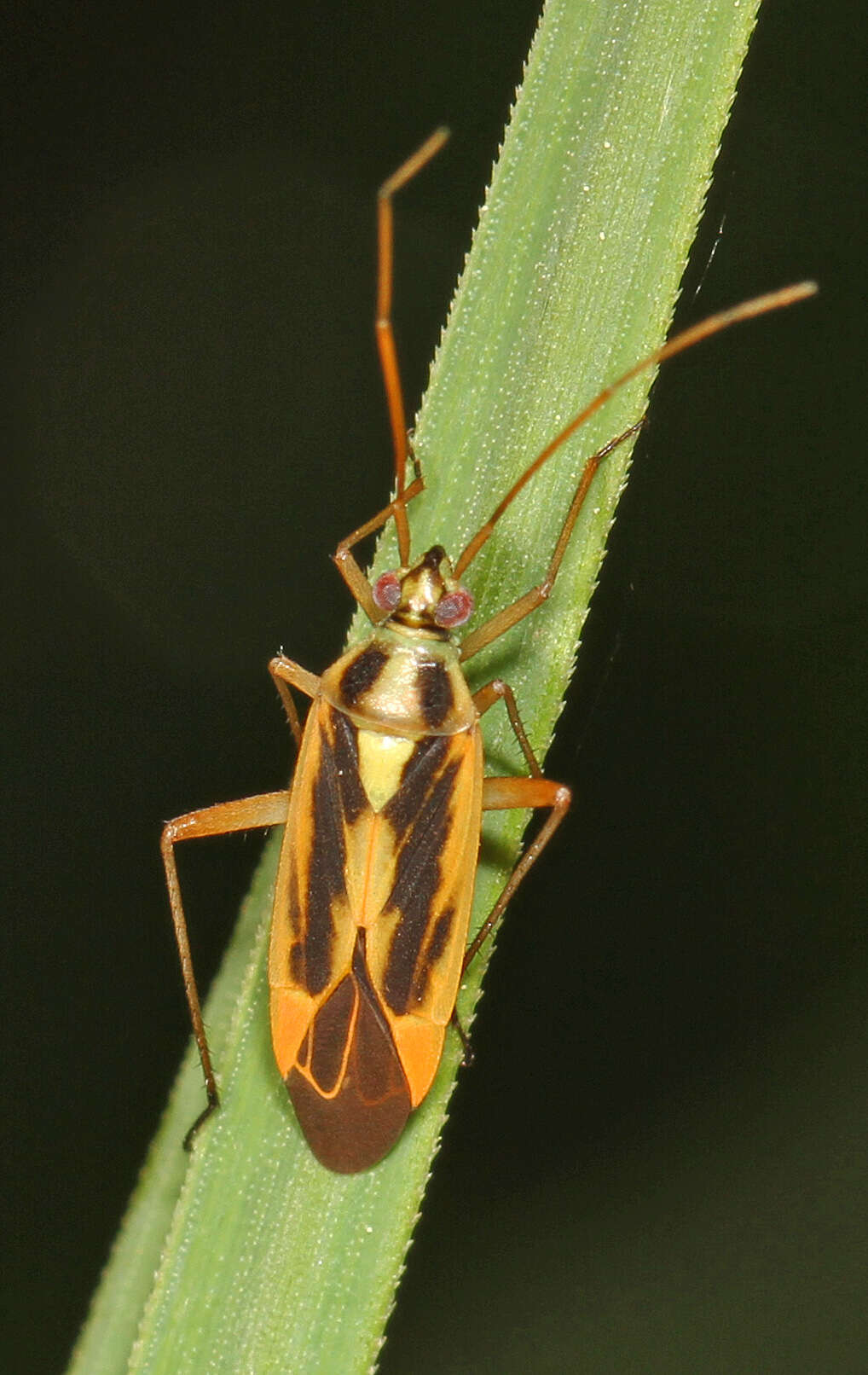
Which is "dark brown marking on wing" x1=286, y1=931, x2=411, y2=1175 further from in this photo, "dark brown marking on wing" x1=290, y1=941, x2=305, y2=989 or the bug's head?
the bug's head

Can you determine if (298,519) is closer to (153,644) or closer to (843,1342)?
(153,644)

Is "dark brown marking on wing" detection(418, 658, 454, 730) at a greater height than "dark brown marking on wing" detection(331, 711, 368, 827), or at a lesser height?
greater

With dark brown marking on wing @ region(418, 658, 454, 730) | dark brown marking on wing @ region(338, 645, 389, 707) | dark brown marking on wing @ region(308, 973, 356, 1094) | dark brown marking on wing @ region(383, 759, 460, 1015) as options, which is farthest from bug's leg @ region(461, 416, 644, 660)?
dark brown marking on wing @ region(308, 973, 356, 1094)

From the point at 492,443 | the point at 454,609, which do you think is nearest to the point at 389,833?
the point at 454,609

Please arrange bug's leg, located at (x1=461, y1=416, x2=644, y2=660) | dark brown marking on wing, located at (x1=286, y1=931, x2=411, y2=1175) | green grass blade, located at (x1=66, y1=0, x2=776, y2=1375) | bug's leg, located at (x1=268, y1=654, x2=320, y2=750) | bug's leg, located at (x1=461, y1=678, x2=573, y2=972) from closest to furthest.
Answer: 1. green grass blade, located at (x1=66, y1=0, x2=776, y2=1375)
2. dark brown marking on wing, located at (x1=286, y1=931, x2=411, y2=1175)
3. bug's leg, located at (x1=461, y1=416, x2=644, y2=660)
4. bug's leg, located at (x1=461, y1=678, x2=573, y2=972)
5. bug's leg, located at (x1=268, y1=654, x2=320, y2=750)

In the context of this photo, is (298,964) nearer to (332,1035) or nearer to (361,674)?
(332,1035)

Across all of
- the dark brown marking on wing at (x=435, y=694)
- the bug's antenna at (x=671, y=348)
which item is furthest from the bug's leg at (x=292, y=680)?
the bug's antenna at (x=671, y=348)

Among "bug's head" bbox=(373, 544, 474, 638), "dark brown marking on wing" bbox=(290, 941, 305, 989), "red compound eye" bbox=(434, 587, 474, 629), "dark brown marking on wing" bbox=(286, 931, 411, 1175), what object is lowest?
"dark brown marking on wing" bbox=(286, 931, 411, 1175)

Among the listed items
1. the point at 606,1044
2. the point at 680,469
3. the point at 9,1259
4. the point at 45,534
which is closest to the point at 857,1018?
the point at 606,1044
